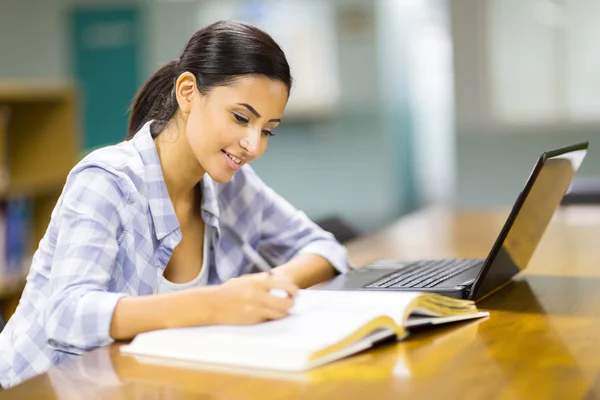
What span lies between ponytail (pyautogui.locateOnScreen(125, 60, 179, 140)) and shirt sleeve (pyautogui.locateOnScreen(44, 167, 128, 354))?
0.82 ft

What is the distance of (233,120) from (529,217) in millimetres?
495

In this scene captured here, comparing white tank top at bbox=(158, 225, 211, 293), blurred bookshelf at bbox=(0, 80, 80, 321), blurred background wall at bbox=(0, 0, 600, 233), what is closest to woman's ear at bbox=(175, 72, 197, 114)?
white tank top at bbox=(158, 225, 211, 293)

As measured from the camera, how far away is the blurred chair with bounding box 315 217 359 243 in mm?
2030

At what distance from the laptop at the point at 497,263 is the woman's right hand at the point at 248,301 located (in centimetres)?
29

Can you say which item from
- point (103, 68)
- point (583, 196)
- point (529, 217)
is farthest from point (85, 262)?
point (103, 68)

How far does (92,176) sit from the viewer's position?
1199mm

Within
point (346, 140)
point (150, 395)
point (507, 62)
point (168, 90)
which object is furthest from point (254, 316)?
point (346, 140)

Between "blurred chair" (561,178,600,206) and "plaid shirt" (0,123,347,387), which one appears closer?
"plaid shirt" (0,123,347,387)

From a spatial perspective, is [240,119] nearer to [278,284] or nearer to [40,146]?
[278,284]

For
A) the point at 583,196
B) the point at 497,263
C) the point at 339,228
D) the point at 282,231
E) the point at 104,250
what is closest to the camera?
the point at 104,250

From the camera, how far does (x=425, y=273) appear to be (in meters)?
1.41

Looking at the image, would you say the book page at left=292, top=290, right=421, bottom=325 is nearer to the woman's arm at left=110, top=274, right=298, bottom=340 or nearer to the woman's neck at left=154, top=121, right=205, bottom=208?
the woman's arm at left=110, top=274, right=298, bottom=340

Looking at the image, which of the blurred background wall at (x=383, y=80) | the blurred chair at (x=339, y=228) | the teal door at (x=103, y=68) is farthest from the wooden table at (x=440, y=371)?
the teal door at (x=103, y=68)

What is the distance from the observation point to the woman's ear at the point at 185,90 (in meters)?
1.34
